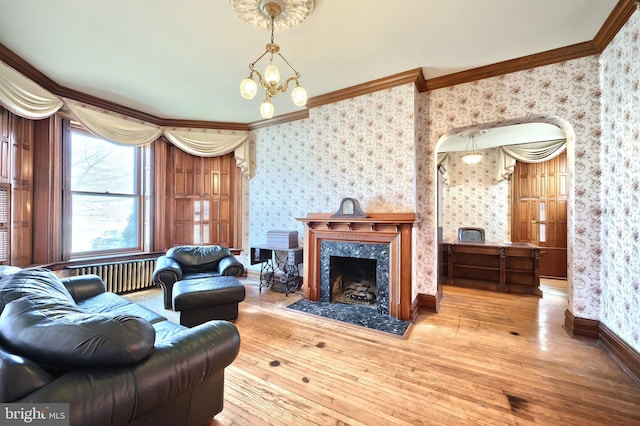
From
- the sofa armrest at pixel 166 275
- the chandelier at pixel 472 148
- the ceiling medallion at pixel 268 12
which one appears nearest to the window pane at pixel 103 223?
the sofa armrest at pixel 166 275

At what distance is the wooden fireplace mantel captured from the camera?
9.78ft

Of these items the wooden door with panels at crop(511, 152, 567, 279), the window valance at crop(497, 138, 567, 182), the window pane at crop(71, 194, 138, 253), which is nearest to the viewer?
the window pane at crop(71, 194, 138, 253)

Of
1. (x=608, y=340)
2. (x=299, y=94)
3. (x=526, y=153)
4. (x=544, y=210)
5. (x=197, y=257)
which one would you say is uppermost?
(x=526, y=153)

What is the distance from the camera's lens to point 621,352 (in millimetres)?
2143

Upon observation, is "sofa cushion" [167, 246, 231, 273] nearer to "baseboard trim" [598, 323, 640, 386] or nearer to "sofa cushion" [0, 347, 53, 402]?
"sofa cushion" [0, 347, 53, 402]

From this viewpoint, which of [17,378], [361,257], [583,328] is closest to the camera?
[17,378]

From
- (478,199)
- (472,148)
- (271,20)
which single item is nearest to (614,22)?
(271,20)

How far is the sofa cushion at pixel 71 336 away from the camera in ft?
3.22

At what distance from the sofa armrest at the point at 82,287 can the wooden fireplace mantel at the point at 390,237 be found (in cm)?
237

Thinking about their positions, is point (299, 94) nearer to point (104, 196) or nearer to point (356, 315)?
point (356, 315)

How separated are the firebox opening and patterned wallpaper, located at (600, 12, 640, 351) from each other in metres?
2.26

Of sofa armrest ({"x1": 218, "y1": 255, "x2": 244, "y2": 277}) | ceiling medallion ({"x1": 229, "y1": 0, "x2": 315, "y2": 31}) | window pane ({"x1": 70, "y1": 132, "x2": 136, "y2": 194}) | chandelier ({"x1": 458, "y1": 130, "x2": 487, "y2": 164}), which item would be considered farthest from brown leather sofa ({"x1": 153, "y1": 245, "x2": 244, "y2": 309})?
chandelier ({"x1": 458, "y1": 130, "x2": 487, "y2": 164})

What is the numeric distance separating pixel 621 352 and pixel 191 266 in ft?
15.2

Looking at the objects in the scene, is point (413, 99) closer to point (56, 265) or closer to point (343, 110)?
point (343, 110)
